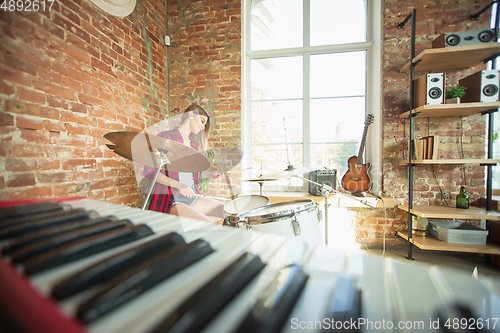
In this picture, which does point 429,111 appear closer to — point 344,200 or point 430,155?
point 430,155

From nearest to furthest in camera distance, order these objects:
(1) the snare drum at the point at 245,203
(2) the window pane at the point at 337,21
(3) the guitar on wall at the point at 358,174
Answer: (1) the snare drum at the point at 245,203 < (3) the guitar on wall at the point at 358,174 < (2) the window pane at the point at 337,21

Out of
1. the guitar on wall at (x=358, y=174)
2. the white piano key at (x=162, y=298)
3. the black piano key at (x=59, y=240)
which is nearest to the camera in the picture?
the white piano key at (x=162, y=298)

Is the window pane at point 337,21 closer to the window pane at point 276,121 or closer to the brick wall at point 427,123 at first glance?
the brick wall at point 427,123

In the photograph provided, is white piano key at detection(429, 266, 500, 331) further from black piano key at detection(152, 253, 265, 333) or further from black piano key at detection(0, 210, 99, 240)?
black piano key at detection(0, 210, 99, 240)

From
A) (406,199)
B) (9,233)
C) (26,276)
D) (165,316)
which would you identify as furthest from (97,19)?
(406,199)

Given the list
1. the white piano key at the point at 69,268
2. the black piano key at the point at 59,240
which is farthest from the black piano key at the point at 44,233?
the white piano key at the point at 69,268

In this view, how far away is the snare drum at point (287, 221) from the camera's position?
3.74 ft

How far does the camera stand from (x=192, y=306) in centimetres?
24

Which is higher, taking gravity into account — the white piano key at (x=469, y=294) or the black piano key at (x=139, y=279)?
the black piano key at (x=139, y=279)

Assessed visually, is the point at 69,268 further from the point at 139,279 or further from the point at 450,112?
the point at 450,112

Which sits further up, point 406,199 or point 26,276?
point 26,276

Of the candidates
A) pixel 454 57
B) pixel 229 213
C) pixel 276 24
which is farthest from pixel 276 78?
pixel 229 213

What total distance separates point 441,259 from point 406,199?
702 millimetres

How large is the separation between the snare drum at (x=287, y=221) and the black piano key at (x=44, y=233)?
75cm
